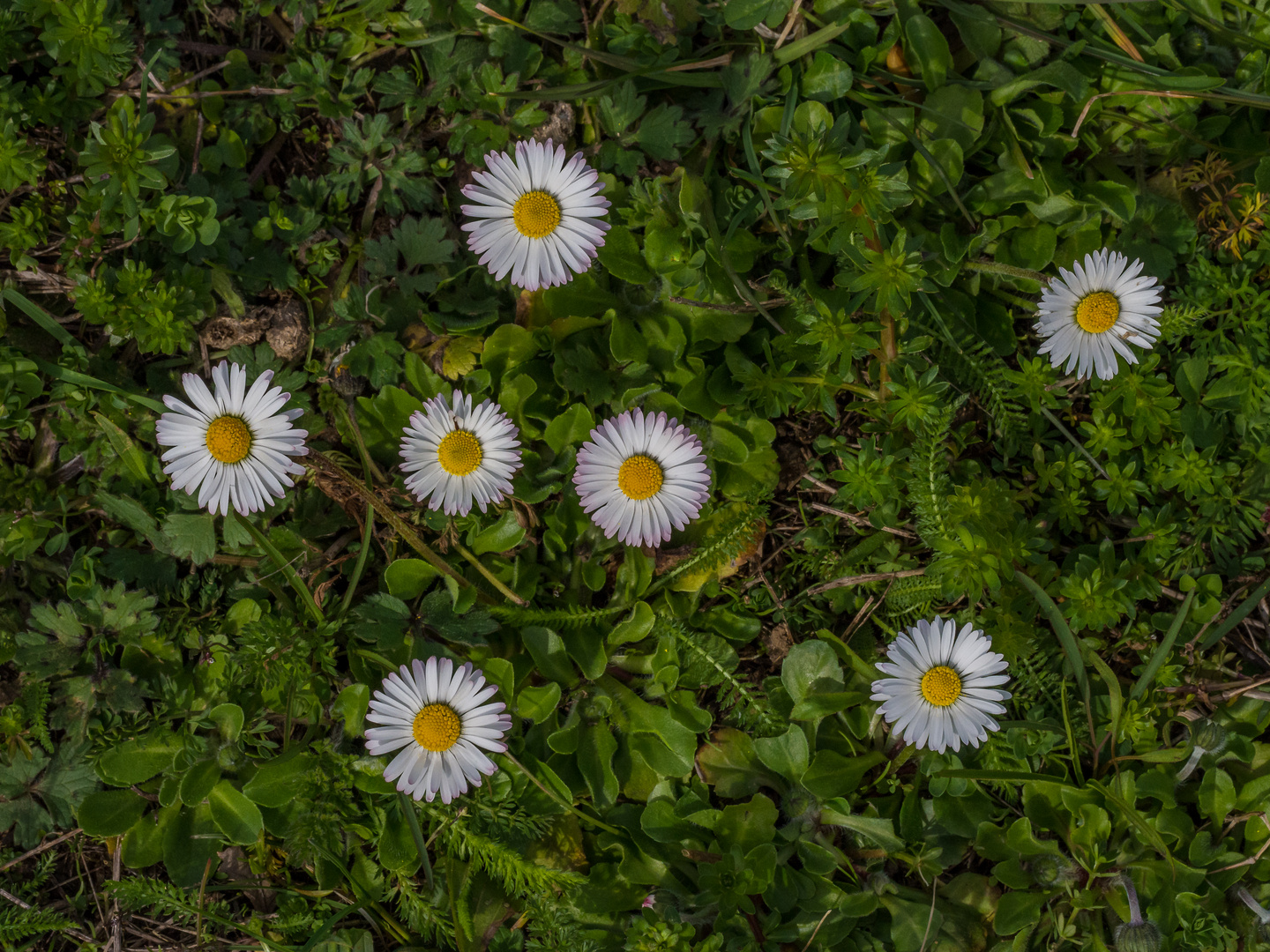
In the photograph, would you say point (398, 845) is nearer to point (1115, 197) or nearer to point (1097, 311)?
point (1097, 311)

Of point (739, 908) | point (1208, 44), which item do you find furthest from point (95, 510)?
point (1208, 44)

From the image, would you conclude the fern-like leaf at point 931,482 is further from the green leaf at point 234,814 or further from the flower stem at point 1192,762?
the green leaf at point 234,814

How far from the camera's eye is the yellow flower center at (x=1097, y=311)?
10.0 feet

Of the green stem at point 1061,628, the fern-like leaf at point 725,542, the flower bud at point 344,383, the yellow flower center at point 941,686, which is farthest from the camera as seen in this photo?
the flower bud at point 344,383

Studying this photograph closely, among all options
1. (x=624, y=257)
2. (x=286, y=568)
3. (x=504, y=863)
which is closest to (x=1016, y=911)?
(x=504, y=863)

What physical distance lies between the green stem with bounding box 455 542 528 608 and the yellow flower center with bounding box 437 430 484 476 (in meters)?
0.29

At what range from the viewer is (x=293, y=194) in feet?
10.8

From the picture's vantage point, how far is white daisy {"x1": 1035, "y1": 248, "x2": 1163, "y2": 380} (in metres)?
3.06

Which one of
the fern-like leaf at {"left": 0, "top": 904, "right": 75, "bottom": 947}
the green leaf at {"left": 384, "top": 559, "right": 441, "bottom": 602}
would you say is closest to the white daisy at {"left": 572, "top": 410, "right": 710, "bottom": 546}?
the green leaf at {"left": 384, "top": 559, "right": 441, "bottom": 602}

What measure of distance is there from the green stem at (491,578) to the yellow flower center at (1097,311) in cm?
216

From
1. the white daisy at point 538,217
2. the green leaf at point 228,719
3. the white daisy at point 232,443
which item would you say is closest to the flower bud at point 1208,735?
the white daisy at point 538,217

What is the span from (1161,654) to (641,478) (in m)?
1.90

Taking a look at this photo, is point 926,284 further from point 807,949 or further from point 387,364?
point 807,949

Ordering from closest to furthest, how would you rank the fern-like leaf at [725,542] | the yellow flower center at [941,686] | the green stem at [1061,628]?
the yellow flower center at [941,686], the green stem at [1061,628], the fern-like leaf at [725,542]
